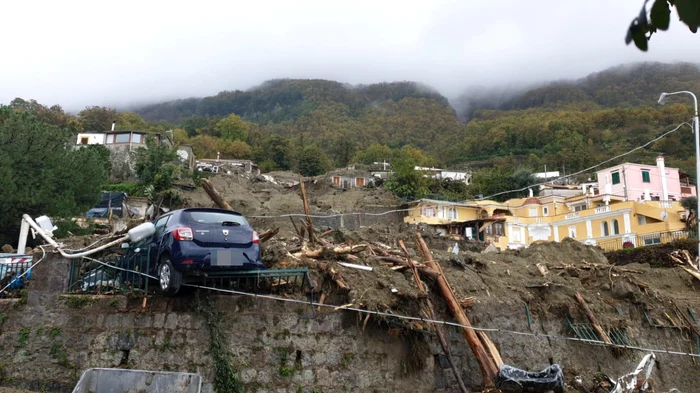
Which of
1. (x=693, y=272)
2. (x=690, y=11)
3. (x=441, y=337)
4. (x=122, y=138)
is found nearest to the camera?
(x=690, y=11)

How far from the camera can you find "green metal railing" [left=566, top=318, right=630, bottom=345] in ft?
42.4

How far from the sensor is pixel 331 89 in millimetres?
166500

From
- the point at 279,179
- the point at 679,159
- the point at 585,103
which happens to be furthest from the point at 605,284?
the point at 585,103

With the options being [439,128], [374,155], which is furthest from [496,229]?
[439,128]

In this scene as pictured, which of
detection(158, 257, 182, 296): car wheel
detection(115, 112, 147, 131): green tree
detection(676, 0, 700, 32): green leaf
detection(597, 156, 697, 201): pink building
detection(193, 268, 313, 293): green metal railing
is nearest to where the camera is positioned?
detection(676, 0, 700, 32): green leaf

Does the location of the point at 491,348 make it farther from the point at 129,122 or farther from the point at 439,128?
the point at 439,128

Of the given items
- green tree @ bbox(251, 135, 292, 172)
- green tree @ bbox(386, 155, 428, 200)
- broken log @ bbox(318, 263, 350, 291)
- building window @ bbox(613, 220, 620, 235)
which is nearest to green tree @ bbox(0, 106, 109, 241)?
broken log @ bbox(318, 263, 350, 291)

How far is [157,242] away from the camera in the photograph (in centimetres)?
966

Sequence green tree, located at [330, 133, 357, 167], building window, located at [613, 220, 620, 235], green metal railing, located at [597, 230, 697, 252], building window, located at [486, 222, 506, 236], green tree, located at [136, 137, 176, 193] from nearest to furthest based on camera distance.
Result: green metal railing, located at [597, 230, 697, 252]
building window, located at [613, 220, 620, 235]
building window, located at [486, 222, 506, 236]
green tree, located at [136, 137, 176, 193]
green tree, located at [330, 133, 357, 167]

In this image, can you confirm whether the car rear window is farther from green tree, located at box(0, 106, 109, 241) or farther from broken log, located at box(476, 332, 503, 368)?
green tree, located at box(0, 106, 109, 241)

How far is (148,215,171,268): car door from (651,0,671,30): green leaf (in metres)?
8.41

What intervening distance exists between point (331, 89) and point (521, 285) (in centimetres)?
15732

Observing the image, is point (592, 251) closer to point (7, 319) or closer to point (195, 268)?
point (195, 268)

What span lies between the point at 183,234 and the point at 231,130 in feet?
295
